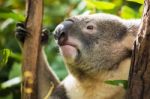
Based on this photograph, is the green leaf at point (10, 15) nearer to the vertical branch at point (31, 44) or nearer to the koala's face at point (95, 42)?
the vertical branch at point (31, 44)

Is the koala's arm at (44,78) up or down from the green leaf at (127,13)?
down

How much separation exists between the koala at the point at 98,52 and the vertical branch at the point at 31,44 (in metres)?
0.14

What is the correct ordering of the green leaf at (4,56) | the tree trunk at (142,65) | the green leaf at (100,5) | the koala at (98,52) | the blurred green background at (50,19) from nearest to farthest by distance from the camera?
the tree trunk at (142,65)
the green leaf at (4,56)
the koala at (98,52)
the green leaf at (100,5)
the blurred green background at (50,19)

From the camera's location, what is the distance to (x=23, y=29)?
11.8 ft

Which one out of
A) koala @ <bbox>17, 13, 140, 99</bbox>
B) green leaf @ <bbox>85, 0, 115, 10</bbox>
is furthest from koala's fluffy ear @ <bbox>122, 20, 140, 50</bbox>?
green leaf @ <bbox>85, 0, 115, 10</bbox>

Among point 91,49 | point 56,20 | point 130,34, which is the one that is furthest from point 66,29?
point 56,20

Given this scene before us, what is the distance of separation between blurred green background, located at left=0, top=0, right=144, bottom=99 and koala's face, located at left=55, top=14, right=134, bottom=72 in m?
0.38

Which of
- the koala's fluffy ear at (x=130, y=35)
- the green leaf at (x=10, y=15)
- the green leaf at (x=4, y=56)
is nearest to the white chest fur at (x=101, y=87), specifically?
the koala's fluffy ear at (x=130, y=35)

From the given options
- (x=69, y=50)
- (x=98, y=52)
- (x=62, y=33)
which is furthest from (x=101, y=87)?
(x=62, y=33)

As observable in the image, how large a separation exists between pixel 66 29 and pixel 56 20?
2.49 m

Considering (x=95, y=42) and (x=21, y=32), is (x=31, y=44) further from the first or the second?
(x=95, y=42)

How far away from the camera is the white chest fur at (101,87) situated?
11.6ft

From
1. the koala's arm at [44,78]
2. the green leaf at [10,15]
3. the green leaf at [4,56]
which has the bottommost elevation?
the koala's arm at [44,78]

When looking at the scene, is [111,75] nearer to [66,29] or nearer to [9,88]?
[66,29]
